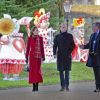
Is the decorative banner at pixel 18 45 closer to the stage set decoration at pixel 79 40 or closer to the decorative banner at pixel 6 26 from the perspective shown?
the decorative banner at pixel 6 26

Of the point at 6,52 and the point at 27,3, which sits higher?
Result: the point at 27,3

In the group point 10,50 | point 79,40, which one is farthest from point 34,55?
point 79,40

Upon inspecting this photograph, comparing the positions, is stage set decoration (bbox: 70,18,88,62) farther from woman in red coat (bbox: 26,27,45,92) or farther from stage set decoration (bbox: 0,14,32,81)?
woman in red coat (bbox: 26,27,45,92)

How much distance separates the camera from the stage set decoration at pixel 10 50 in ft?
65.9

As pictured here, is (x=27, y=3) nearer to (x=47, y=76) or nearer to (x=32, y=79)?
(x=47, y=76)

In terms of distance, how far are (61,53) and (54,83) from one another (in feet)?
12.9

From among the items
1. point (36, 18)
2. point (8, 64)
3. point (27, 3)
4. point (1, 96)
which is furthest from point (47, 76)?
point (27, 3)

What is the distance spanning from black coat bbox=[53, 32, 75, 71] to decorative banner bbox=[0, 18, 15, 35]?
6.03 meters

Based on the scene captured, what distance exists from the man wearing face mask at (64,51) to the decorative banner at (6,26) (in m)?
6.03

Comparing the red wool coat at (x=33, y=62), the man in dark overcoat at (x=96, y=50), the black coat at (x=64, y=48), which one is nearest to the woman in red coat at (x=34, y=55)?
the red wool coat at (x=33, y=62)

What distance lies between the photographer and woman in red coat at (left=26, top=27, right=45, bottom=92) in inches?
571

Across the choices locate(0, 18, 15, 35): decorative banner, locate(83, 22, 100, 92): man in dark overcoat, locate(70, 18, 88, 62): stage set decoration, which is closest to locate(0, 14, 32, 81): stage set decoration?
locate(0, 18, 15, 35): decorative banner

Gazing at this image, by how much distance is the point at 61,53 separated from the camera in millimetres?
14617

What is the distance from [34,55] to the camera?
47.7 ft
